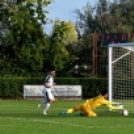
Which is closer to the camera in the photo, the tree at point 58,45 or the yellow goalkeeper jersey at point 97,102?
the yellow goalkeeper jersey at point 97,102

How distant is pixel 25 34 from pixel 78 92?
15.3 meters

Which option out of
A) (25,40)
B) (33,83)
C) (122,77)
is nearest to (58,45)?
(25,40)

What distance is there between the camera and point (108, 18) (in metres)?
75.7

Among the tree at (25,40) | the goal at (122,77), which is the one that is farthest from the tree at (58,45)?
the goal at (122,77)

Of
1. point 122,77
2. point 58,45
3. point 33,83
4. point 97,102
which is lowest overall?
point 33,83

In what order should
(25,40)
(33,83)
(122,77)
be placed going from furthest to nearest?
1. (25,40)
2. (33,83)
3. (122,77)

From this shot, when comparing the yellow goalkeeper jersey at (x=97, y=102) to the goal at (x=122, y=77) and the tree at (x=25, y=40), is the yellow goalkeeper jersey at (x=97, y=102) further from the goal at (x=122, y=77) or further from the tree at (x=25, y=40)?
→ the tree at (x=25, y=40)

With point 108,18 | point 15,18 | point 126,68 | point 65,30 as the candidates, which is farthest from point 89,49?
point 126,68

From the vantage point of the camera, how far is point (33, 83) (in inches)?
1612

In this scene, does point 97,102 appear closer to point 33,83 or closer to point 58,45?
point 33,83

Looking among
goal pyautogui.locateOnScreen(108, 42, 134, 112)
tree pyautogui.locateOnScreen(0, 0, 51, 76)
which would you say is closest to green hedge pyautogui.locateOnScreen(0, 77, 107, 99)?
goal pyautogui.locateOnScreen(108, 42, 134, 112)

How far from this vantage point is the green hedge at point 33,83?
39.8m

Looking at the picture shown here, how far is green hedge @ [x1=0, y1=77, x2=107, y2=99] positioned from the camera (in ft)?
131

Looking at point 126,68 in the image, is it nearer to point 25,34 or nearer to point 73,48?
point 25,34
